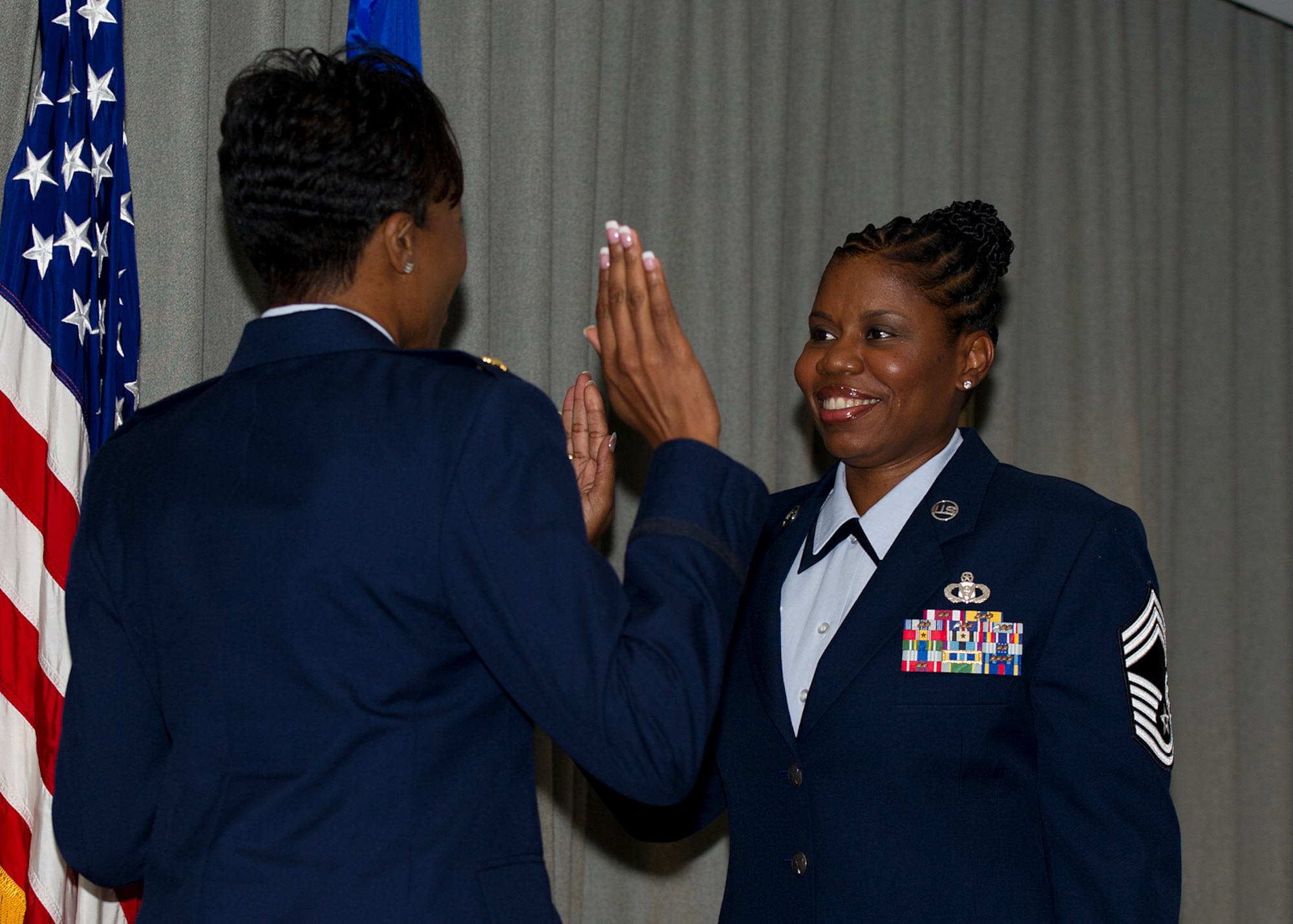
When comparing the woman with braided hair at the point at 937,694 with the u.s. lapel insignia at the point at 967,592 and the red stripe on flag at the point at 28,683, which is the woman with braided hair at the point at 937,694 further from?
the red stripe on flag at the point at 28,683

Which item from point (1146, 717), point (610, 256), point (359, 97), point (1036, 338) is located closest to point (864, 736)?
point (1146, 717)

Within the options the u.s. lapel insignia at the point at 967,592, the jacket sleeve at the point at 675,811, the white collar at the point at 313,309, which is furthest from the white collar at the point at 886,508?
the white collar at the point at 313,309

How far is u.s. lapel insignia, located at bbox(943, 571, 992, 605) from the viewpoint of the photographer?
1859mm

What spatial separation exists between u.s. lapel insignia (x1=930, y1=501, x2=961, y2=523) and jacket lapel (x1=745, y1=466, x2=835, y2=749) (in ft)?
0.82

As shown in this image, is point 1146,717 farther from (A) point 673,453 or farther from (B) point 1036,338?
(B) point 1036,338

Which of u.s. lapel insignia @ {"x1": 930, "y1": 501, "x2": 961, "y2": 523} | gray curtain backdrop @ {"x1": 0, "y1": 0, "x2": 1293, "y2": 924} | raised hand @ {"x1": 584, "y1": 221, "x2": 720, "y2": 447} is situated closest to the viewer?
raised hand @ {"x1": 584, "y1": 221, "x2": 720, "y2": 447}

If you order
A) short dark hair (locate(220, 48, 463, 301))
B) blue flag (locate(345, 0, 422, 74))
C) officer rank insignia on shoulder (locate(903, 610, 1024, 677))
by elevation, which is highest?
blue flag (locate(345, 0, 422, 74))

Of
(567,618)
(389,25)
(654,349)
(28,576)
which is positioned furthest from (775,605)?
(389,25)

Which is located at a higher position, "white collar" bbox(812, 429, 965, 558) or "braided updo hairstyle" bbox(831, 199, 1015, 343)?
"braided updo hairstyle" bbox(831, 199, 1015, 343)

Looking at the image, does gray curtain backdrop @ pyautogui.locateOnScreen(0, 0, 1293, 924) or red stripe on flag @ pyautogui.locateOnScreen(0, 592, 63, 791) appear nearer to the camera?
red stripe on flag @ pyautogui.locateOnScreen(0, 592, 63, 791)

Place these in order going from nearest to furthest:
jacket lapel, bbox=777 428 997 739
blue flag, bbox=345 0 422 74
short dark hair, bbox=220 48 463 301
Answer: short dark hair, bbox=220 48 463 301 < jacket lapel, bbox=777 428 997 739 < blue flag, bbox=345 0 422 74

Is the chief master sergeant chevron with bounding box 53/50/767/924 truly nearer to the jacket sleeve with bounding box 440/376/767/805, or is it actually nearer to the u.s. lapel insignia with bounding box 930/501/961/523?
the jacket sleeve with bounding box 440/376/767/805

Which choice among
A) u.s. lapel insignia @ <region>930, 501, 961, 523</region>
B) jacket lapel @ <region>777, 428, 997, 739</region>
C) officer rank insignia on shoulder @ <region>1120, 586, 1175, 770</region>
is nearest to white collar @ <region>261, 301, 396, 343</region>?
jacket lapel @ <region>777, 428, 997, 739</region>

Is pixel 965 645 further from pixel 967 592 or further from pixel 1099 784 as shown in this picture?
pixel 1099 784
